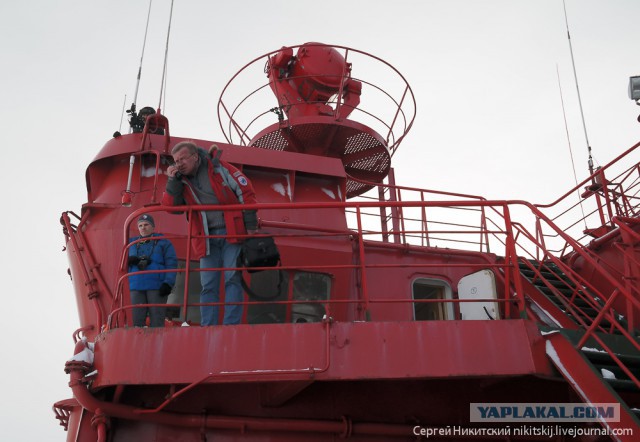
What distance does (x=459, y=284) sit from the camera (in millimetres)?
8398

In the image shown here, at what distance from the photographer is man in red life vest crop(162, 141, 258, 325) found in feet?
19.1

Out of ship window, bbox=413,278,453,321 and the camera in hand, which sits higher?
ship window, bbox=413,278,453,321

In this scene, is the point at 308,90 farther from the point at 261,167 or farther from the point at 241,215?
the point at 241,215

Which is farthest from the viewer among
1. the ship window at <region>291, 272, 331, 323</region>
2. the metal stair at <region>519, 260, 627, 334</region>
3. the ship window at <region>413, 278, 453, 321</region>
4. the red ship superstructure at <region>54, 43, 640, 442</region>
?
the ship window at <region>413, 278, 453, 321</region>

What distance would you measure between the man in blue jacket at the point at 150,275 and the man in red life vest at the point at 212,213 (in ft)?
1.43

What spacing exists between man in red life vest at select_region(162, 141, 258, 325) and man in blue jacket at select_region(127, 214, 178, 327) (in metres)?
0.44

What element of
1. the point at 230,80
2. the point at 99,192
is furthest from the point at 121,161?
the point at 230,80

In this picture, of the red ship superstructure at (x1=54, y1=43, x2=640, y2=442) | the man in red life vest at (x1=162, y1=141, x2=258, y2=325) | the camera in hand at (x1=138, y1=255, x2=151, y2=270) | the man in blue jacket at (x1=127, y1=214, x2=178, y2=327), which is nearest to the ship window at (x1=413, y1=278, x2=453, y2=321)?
the red ship superstructure at (x1=54, y1=43, x2=640, y2=442)

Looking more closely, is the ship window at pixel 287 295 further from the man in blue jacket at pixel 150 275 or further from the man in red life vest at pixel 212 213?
the man in blue jacket at pixel 150 275

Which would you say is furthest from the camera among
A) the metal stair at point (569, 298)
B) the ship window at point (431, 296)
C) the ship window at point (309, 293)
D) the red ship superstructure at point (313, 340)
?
the ship window at point (431, 296)

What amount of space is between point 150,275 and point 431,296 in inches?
177

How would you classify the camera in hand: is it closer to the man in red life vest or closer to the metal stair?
the man in red life vest

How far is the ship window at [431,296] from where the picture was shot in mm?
8797

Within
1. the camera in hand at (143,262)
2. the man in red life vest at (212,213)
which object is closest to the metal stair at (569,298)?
the man in red life vest at (212,213)
